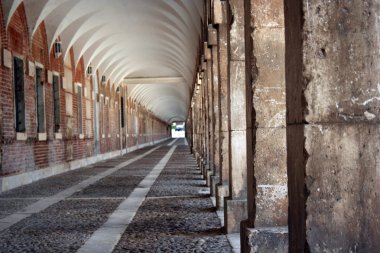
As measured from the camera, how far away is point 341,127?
85.9 inches

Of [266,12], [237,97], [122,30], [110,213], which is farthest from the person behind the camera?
[122,30]

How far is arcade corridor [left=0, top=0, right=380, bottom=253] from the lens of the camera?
86.1 inches

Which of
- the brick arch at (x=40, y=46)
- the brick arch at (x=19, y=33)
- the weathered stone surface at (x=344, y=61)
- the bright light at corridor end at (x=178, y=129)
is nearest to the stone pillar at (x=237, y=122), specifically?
the weathered stone surface at (x=344, y=61)

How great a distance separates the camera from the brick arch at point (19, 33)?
10.9 metres

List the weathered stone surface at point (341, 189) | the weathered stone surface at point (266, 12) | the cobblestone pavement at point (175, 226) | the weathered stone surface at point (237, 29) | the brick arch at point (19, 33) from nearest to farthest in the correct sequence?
the weathered stone surface at point (341, 189), the weathered stone surface at point (266, 12), the cobblestone pavement at point (175, 226), the weathered stone surface at point (237, 29), the brick arch at point (19, 33)

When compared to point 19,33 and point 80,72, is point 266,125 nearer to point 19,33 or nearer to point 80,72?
point 19,33

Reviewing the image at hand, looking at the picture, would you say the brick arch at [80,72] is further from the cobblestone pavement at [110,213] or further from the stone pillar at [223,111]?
the stone pillar at [223,111]

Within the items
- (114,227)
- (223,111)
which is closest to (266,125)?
(114,227)

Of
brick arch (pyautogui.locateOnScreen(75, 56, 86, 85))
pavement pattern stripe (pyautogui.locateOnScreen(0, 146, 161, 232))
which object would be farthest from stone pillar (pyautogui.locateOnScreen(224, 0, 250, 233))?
brick arch (pyautogui.locateOnScreen(75, 56, 86, 85))

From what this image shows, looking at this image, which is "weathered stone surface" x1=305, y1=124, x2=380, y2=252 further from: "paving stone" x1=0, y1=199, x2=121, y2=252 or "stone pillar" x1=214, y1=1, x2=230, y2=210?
"stone pillar" x1=214, y1=1, x2=230, y2=210

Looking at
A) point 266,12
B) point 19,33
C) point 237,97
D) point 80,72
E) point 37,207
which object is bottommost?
point 37,207

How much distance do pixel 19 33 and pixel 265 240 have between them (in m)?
9.42

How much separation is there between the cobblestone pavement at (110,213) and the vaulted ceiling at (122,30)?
14.2ft

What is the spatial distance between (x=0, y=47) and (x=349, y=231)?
955cm
